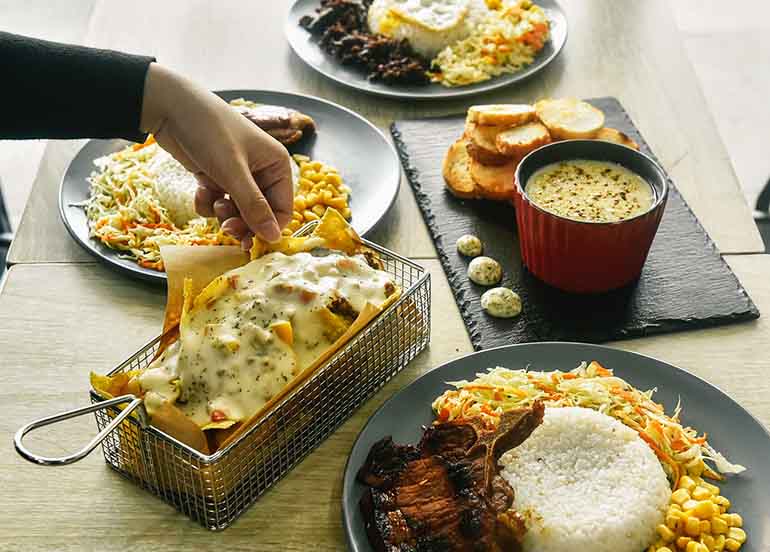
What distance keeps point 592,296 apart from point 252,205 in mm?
770

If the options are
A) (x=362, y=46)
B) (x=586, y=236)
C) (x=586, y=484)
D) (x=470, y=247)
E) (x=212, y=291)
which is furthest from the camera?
(x=362, y=46)

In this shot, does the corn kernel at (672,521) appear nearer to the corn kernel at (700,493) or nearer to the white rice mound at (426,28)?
the corn kernel at (700,493)

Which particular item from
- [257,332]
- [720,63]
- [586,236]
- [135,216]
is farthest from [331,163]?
[720,63]

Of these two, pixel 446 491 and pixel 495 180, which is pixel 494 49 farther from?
pixel 446 491

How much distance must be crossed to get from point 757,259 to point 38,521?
5.25 ft

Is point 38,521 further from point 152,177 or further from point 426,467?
point 152,177

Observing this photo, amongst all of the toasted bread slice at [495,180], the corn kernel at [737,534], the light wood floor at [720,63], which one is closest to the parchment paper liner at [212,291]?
the toasted bread slice at [495,180]

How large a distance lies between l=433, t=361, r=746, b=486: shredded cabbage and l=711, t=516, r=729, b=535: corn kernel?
0.11 meters

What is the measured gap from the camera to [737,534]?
4.85 ft

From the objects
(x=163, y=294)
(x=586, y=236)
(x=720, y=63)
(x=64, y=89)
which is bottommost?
(x=720, y=63)

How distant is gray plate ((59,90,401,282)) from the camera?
2186 millimetres

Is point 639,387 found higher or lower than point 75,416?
lower

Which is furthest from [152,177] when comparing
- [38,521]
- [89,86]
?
[38,521]

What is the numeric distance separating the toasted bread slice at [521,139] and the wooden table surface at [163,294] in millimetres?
269
